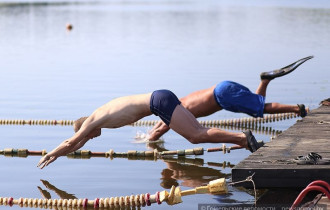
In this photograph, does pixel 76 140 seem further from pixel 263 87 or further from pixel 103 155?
pixel 263 87

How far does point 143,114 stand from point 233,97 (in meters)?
2.22

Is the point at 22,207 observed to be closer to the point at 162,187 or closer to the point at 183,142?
the point at 162,187

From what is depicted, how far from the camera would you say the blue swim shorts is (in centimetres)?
1303

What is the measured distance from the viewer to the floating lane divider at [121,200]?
29.7ft

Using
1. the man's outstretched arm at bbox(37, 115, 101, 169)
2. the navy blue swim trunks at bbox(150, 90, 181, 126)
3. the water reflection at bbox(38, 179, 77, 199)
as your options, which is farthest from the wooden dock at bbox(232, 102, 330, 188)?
the water reflection at bbox(38, 179, 77, 199)

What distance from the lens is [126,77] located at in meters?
24.9

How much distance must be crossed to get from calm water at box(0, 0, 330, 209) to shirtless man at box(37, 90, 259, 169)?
0.61 metres

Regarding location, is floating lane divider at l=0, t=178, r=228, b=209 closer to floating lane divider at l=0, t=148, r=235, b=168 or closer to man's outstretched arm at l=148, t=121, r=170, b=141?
floating lane divider at l=0, t=148, r=235, b=168

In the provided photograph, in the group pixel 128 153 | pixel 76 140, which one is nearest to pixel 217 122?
pixel 128 153

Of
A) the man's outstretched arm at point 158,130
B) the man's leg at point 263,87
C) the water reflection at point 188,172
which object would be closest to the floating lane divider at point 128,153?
the water reflection at point 188,172

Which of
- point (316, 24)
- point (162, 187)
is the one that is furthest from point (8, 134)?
point (316, 24)

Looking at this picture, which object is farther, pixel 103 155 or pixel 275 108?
pixel 275 108

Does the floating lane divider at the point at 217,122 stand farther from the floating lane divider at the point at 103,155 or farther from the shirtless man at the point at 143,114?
the shirtless man at the point at 143,114

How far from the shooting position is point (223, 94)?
13031 millimetres
